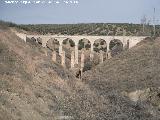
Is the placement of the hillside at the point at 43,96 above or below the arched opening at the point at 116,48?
above

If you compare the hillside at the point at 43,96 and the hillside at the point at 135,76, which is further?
the hillside at the point at 135,76

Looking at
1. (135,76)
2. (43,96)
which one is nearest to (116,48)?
(135,76)

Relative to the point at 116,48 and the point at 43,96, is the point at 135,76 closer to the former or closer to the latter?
the point at 43,96

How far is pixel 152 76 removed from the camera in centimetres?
5766

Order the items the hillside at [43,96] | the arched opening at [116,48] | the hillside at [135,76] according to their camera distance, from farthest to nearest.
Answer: the arched opening at [116,48] → the hillside at [135,76] → the hillside at [43,96]

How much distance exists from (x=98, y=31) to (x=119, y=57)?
84954 mm

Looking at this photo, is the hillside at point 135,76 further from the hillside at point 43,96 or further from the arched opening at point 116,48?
the arched opening at point 116,48

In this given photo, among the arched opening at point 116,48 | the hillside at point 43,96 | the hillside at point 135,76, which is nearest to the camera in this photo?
the hillside at point 43,96

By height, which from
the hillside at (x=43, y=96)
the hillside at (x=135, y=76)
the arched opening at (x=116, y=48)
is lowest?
the arched opening at (x=116, y=48)

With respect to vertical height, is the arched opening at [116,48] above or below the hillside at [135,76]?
below

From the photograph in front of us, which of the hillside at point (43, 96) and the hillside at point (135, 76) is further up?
the hillside at point (43, 96)

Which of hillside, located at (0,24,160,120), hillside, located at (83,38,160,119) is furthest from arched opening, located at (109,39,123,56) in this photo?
hillside, located at (0,24,160,120)

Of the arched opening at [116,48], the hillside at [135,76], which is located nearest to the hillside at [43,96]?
the hillside at [135,76]

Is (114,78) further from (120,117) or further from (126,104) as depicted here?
(120,117)
